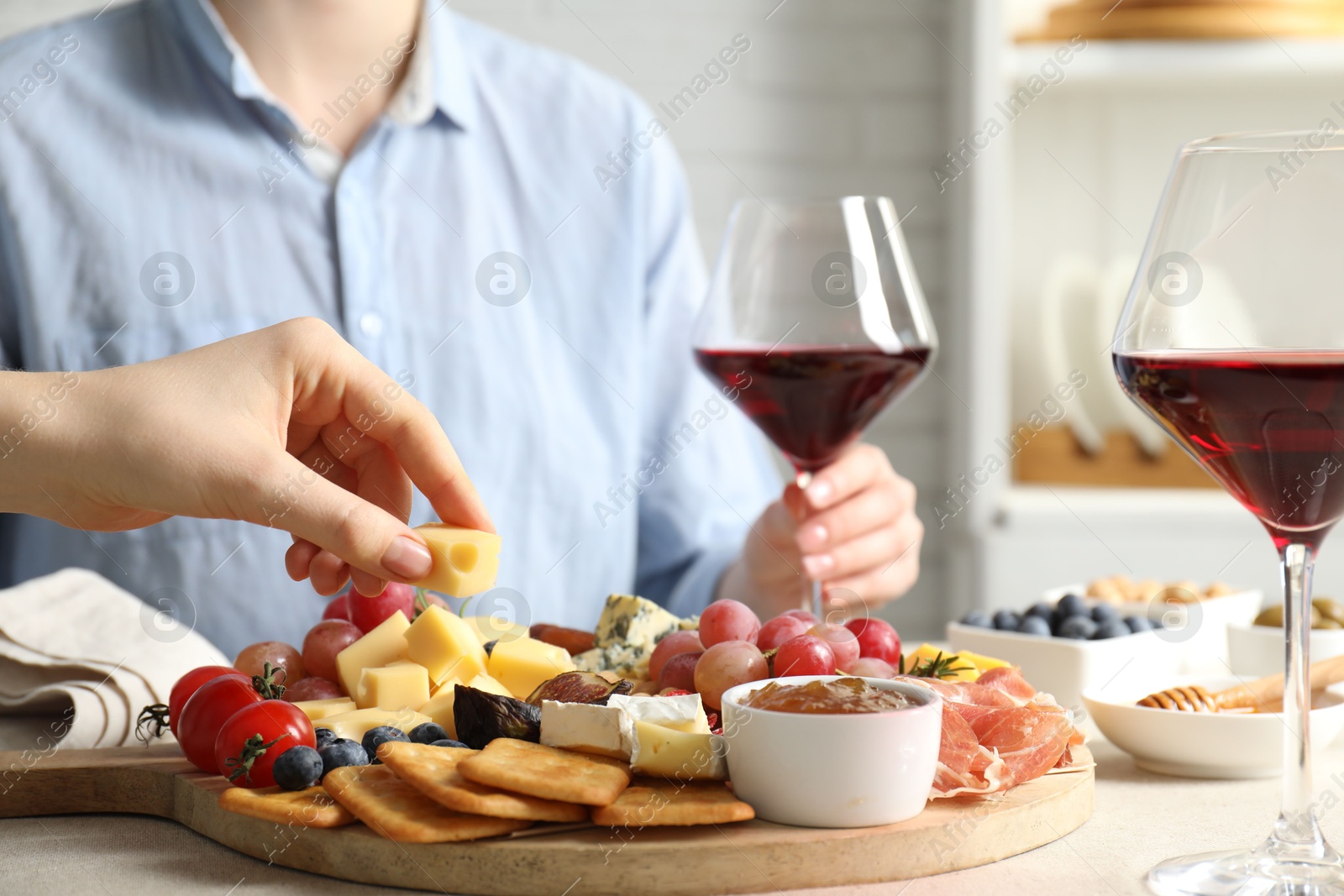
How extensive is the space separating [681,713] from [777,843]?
0.09m

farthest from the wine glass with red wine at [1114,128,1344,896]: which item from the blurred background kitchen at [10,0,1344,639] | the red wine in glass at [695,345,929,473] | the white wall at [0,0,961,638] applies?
the white wall at [0,0,961,638]

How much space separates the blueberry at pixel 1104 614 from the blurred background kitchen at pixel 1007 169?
1.15 m

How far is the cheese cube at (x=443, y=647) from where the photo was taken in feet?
2.53

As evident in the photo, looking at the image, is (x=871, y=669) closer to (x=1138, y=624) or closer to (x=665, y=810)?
(x=665, y=810)

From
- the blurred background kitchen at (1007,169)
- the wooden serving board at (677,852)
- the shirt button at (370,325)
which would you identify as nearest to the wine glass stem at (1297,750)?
the wooden serving board at (677,852)

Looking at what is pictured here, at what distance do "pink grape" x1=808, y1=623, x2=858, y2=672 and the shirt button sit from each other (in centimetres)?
91

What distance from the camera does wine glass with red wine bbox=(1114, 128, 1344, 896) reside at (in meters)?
0.52

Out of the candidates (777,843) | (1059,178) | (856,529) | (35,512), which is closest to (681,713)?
(777,843)

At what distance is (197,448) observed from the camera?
625 millimetres

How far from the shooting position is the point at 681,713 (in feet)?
2.12

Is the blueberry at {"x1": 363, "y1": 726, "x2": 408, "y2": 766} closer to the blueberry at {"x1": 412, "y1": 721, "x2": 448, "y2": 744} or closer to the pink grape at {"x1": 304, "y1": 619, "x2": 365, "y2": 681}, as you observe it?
the blueberry at {"x1": 412, "y1": 721, "x2": 448, "y2": 744}

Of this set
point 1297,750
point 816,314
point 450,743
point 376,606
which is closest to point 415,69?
point 816,314

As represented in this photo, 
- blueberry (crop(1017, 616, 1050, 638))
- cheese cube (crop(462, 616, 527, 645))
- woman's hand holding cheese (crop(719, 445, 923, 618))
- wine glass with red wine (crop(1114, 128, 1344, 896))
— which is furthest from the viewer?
woman's hand holding cheese (crop(719, 445, 923, 618))

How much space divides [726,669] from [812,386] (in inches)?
13.7
